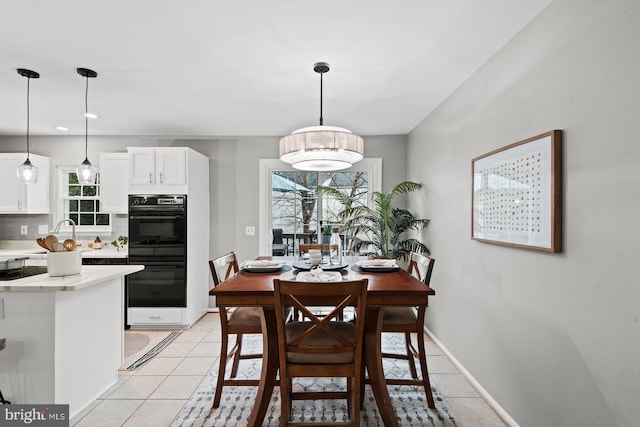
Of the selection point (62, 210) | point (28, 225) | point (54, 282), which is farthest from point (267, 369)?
point (28, 225)

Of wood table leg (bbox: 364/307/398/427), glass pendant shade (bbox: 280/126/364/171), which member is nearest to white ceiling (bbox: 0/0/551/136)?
glass pendant shade (bbox: 280/126/364/171)

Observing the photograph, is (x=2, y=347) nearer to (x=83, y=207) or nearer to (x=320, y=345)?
(x=320, y=345)

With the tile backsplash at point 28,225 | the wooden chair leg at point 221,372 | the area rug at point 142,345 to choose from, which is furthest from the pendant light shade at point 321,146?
the tile backsplash at point 28,225

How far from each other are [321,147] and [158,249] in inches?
103

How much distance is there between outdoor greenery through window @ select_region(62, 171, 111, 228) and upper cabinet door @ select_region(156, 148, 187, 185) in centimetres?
132

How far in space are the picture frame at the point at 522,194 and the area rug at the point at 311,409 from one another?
1.21m

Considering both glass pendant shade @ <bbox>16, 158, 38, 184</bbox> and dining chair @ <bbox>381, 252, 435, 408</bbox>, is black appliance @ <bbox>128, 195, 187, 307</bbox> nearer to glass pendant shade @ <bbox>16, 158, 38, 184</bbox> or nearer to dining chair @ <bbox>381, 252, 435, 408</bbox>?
glass pendant shade @ <bbox>16, 158, 38, 184</bbox>

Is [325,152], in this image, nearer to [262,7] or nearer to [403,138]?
[262,7]

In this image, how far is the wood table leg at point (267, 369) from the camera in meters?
1.94

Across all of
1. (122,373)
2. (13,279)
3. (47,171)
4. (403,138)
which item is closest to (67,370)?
(13,279)

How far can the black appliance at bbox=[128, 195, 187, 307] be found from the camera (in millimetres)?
3875

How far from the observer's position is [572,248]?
5.15 feet

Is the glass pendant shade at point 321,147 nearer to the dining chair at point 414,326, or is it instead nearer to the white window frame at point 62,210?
the dining chair at point 414,326

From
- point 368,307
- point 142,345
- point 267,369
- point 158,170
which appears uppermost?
point 158,170
